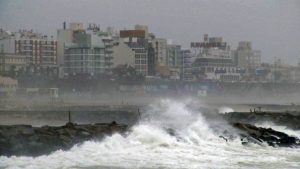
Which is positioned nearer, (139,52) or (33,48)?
(33,48)

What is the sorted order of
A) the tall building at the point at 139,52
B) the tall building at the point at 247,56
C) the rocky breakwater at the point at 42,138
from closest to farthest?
the rocky breakwater at the point at 42,138 < the tall building at the point at 139,52 < the tall building at the point at 247,56

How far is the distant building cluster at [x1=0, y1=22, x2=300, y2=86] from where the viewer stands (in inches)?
4333

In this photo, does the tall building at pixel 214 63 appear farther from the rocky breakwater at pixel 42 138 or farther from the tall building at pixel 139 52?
the rocky breakwater at pixel 42 138

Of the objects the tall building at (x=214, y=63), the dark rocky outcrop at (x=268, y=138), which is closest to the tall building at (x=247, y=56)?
the tall building at (x=214, y=63)

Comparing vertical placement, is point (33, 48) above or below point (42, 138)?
above

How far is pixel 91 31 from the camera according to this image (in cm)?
12200

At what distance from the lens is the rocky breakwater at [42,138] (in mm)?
17500

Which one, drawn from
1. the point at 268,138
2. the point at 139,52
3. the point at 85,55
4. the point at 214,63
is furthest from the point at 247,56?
the point at 268,138

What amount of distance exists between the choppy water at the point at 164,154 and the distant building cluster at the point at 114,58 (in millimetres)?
78420

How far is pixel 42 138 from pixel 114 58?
102291 mm

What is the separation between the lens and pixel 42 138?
19.0m

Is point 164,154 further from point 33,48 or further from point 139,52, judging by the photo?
point 139,52

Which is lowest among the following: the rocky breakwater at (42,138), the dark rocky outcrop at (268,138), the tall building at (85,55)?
the dark rocky outcrop at (268,138)

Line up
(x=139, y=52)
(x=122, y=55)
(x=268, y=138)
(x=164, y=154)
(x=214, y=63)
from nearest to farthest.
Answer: (x=164, y=154) → (x=268, y=138) → (x=122, y=55) → (x=139, y=52) → (x=214, y=63)
